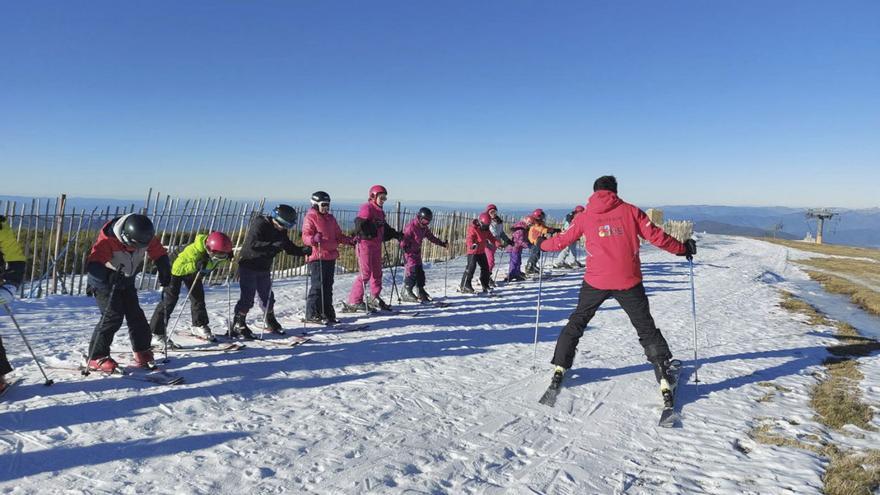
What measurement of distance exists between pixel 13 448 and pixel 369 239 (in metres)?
5.53

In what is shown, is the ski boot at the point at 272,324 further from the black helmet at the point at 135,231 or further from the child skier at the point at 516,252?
the child skier at the point at 516,252

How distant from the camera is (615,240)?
199 inches

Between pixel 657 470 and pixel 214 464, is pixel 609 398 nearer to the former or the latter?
pixel 657 470

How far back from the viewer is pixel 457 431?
4.44m

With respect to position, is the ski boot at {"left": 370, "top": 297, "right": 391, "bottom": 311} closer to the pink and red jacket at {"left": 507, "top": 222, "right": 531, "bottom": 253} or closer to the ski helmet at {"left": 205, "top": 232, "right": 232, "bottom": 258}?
the ski helmet at {"left": 205, "top": 232, "right": 232, "bottom": 258}

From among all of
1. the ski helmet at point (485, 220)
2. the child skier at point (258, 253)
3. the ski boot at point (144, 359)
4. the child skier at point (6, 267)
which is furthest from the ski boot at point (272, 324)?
the ski helmet at point (485, 220)

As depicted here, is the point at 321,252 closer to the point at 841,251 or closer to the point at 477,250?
the point at 477,250

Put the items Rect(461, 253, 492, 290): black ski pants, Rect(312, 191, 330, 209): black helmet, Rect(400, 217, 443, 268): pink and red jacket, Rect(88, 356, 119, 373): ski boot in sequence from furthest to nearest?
Rect(461, 253, 492, 290): black ski pants < Rect(400, 217, 443, 268): pink and red jacket < Rect(312, 191, 330, 209): black helmet < Rect(88, 356, 119, 373): ski boot

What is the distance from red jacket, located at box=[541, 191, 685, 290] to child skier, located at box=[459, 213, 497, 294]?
6712 millimetres

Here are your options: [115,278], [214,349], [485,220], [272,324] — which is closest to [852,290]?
[485,220]

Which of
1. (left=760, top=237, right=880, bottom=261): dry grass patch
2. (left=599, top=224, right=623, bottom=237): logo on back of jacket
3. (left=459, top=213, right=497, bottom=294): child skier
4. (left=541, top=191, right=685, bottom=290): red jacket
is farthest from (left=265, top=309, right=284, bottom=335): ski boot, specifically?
(left=760, top=237, right=880, bottom=261): dry grass patch

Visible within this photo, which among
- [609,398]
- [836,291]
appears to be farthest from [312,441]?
[836,291]

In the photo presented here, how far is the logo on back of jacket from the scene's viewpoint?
5.07m

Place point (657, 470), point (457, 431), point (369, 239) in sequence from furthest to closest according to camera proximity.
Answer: point (369, 239) → point (457, 431) → point (657, 470)
